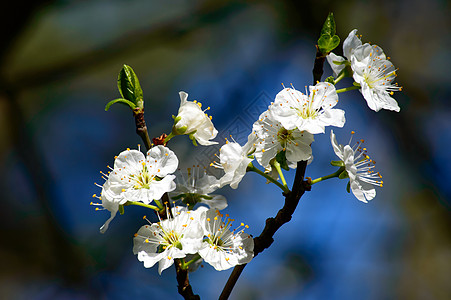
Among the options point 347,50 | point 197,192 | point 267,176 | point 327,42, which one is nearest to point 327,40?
point 327,42

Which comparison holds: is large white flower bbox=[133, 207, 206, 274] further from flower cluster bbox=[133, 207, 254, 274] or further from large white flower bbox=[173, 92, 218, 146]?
large white flower bbox=[173, 92, 218, 146]

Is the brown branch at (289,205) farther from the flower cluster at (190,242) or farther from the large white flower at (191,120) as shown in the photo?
the large white flower at (191,120)

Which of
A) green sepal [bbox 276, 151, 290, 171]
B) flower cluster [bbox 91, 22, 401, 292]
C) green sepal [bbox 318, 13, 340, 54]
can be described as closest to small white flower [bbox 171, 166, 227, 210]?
flower cluster [bbox 91, 22, 401, 292]

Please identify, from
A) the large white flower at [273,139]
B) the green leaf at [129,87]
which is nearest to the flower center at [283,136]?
the large white flower at [273,139]

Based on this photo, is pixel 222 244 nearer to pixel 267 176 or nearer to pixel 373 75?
pixel 267 176

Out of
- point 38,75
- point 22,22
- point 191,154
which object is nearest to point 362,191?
point 191,154

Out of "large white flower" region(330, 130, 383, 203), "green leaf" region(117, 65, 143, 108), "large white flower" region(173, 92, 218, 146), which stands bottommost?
"large white flower" region(330, 130, 383, 203)
